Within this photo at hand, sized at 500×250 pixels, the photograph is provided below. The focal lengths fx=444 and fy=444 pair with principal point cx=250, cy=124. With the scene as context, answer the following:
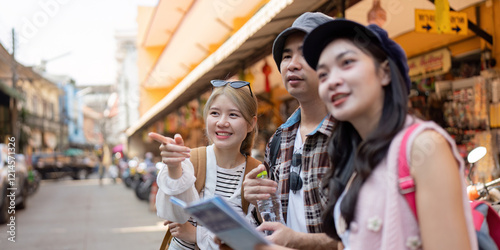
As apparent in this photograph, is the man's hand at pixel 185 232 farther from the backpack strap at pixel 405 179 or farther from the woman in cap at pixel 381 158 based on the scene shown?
the backpack strap at pixel 405 179

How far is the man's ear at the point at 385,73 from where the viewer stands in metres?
1.33

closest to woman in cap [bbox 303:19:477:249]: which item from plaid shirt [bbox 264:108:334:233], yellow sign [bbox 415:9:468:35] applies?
plaid shirt [bbox 264:108:334:233]

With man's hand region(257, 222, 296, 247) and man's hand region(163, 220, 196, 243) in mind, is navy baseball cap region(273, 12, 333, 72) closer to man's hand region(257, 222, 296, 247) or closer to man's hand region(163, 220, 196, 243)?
man's hand region(257, 222, 296, 247)

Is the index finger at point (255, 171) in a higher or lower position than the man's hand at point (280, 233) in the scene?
higher

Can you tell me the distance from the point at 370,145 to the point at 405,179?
0.15 m

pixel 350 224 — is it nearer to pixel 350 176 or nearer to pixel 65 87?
pixel 350 176

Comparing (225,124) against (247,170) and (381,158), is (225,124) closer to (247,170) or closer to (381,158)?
(247,170)

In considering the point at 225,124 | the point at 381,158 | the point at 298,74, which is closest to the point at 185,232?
the point at 225,124

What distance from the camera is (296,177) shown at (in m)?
1.89

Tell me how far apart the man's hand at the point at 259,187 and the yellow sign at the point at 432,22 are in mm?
3513

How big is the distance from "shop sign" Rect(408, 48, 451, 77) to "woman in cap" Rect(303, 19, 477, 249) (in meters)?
5.70

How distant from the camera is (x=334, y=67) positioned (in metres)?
1.36

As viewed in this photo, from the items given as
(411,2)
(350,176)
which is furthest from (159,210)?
(411,2)

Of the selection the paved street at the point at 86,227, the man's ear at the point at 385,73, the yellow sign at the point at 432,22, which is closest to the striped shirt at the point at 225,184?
the man's ear at the point at 385,73
